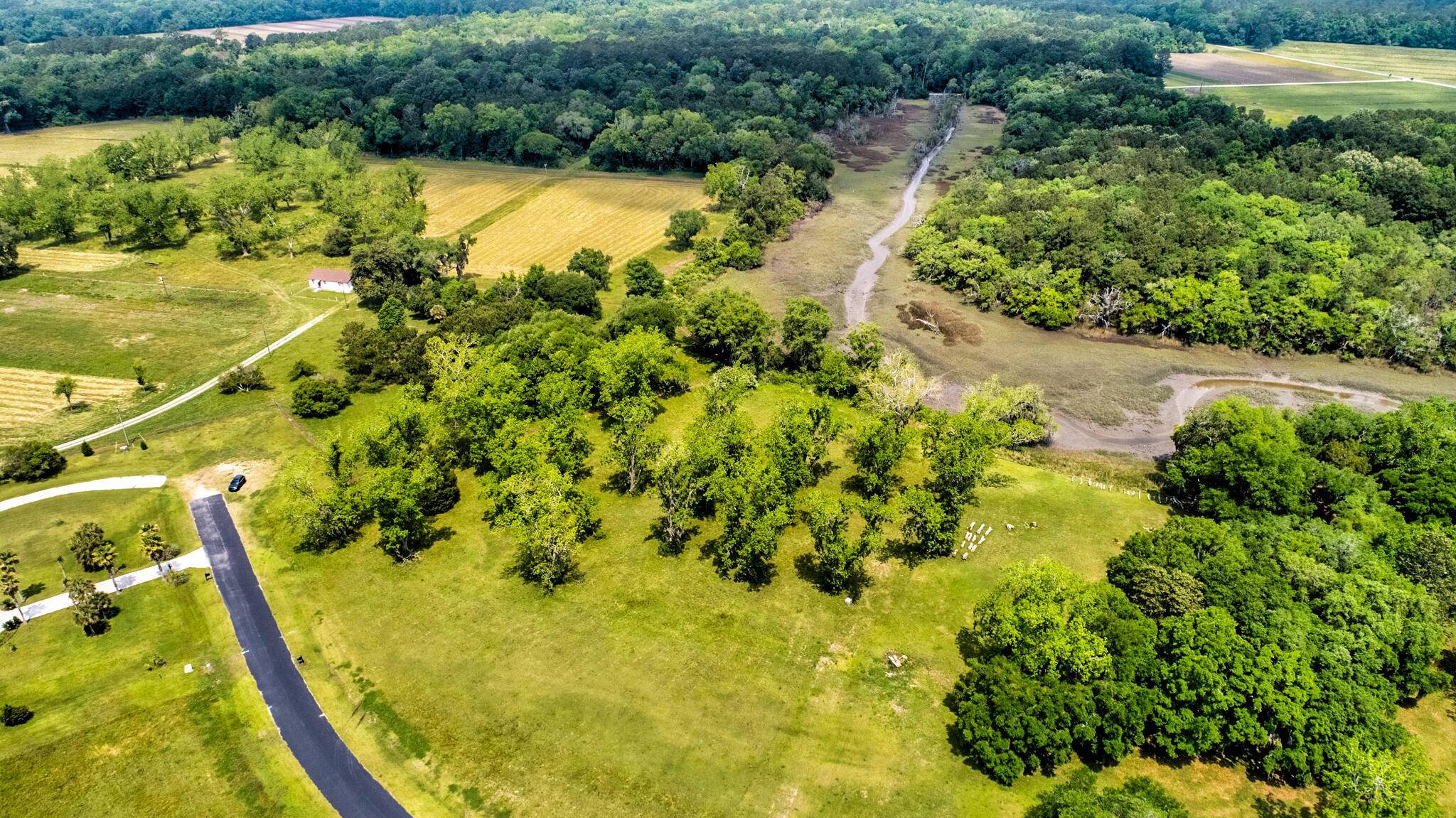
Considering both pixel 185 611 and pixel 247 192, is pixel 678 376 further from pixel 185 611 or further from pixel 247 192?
pixel 247 192

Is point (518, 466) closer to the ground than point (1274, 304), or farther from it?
closer to the ground

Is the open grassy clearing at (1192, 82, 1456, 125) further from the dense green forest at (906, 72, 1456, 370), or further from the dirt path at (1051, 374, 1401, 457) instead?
the dirt path at (1051, 374, 1401, 457)

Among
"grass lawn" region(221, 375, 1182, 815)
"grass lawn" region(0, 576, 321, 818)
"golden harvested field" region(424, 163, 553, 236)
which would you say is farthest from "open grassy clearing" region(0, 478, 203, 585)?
"golden harvested field" region(424, 163, 553, 236)

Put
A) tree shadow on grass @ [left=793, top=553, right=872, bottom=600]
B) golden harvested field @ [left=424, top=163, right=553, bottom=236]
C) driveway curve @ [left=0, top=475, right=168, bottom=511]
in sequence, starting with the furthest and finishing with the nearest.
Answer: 1. golden harvested field @ [left=424, top=163, right=553, bottom=236]
2. driveway curve @ [left=0, top=475, right=168, bottom=511]
3. tree shadow on grass @ [left=793, top=553, right=872, bottom=600]

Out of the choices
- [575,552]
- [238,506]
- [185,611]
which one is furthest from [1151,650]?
[238,506]

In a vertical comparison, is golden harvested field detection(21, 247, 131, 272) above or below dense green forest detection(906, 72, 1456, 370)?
below

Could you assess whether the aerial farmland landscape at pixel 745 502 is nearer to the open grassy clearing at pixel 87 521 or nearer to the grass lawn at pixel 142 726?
the grass lawn at pixel 142 726
